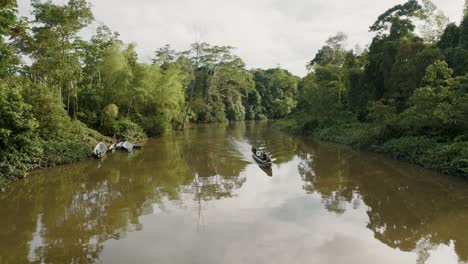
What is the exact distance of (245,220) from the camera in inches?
355

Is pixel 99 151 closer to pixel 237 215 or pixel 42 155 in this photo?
pixel 42 155

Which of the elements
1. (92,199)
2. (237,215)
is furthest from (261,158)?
(92,199)

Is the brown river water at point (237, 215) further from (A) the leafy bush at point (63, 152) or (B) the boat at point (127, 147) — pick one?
(B) the boat at point (127, 147)

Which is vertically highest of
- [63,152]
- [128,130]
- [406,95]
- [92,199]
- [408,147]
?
[406,95]

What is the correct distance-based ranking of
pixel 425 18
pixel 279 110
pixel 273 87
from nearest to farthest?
pixel 425 18, pixel 279 110, pixel 273 87

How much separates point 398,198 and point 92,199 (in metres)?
9.71

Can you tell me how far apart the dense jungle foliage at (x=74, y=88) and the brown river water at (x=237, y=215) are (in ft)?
5.40

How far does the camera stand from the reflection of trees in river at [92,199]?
24.8ft

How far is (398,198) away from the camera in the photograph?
35.8 ft

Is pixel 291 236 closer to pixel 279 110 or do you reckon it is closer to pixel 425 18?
pixel 425 18

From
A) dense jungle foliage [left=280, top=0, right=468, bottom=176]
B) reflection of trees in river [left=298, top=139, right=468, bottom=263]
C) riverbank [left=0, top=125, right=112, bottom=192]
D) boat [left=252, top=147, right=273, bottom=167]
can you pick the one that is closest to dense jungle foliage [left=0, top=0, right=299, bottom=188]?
riverbank [left=0, top=125, right=112, bottom=192]

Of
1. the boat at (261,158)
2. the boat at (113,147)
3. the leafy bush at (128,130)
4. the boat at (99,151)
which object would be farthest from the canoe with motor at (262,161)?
the leafy bush at (128,130)

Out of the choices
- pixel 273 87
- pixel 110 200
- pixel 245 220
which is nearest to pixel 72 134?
pixel 110 200

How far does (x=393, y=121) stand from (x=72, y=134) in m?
17.2
